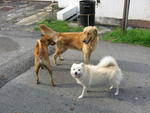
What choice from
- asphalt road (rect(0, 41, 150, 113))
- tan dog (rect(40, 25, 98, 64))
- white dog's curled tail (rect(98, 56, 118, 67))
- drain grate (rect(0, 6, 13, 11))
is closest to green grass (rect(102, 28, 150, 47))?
asphalt road (rect(0, 41, 150, 113))

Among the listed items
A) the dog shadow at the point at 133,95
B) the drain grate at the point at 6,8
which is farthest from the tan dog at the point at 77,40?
the drain grate at the point at 6,8

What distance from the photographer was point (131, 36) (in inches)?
339

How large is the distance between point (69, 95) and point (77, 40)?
5.47ft

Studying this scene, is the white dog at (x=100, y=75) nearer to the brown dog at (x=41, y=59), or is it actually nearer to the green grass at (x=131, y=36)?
the brown dog at (x=41, y=59)

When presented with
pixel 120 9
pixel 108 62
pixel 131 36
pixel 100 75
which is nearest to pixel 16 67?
pixel 100 75

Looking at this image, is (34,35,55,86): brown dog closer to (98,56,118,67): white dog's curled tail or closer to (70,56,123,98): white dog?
(70,56,123,98): white dog

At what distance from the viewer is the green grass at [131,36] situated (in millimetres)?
8334

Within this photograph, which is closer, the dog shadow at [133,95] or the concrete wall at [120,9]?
the dog shadow at [133,95]

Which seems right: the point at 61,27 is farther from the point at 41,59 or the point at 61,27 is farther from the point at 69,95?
the point at 69,95

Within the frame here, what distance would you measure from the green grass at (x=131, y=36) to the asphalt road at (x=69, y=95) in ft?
5.22

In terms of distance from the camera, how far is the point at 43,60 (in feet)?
18.4

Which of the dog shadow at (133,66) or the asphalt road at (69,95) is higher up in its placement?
the dog shadow at (133,66)

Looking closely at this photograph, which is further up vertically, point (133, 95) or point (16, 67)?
point (16, 67)

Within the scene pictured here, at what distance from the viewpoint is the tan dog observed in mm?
6055
